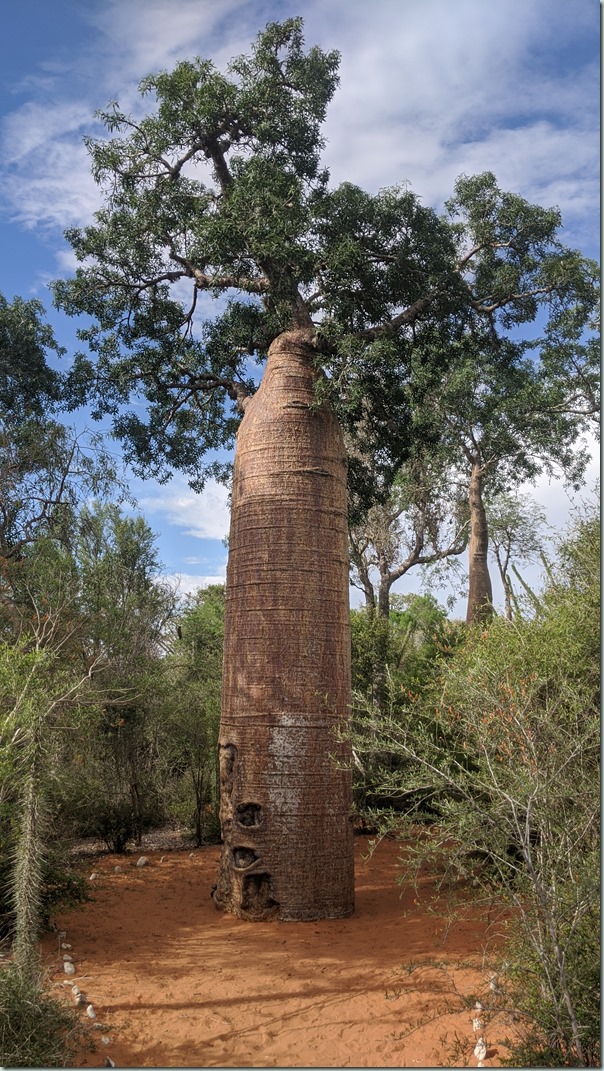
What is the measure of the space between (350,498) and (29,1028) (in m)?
6.37

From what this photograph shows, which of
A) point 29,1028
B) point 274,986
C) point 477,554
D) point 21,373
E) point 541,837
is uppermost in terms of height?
point 21,373

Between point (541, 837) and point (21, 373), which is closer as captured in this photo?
point (541, 837)

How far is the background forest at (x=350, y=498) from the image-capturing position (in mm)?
3434

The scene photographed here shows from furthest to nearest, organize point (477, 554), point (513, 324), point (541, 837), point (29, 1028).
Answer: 1. point (477, 554)
2. point (513, 324)
3. point (541, 837)
4. point (29, 1028)

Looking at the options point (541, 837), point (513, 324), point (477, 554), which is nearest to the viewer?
point (541, 837)

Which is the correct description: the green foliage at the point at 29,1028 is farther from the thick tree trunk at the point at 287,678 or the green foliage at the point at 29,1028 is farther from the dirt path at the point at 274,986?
the thick tree trunk at the point at 287,678

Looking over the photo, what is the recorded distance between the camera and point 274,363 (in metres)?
6.68

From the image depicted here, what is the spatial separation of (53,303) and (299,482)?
388 cm

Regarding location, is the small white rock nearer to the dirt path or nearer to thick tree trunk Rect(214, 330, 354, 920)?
the dirt path

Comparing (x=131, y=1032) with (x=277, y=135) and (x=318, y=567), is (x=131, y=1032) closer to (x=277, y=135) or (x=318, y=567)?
(x=318, y=567)

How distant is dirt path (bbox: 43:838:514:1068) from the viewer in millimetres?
3584

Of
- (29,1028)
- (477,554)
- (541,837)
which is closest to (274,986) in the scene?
(29,1028)

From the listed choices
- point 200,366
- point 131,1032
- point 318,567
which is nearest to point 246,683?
point 318,567

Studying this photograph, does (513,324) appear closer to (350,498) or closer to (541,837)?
(350,498)
